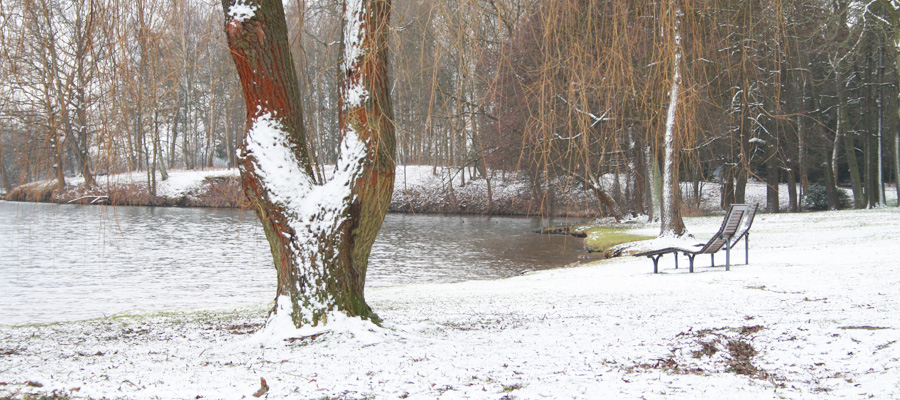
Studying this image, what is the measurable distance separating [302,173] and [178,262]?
11935mm

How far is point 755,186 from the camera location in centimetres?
4044

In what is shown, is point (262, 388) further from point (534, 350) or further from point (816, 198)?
point (816, 198)

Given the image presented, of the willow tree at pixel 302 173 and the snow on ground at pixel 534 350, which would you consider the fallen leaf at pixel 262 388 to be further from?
the willow tree at pixel 302 173


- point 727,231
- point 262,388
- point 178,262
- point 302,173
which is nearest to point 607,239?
point 727,231

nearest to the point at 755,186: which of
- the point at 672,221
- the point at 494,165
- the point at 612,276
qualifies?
the point at 494,165

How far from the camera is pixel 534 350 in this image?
172 inches

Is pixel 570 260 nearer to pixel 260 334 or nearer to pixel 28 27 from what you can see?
pixel 260 334

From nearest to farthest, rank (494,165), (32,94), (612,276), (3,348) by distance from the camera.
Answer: (32,94), (3,348), (612,276), (494,165)

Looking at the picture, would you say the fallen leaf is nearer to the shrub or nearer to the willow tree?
the willow tree

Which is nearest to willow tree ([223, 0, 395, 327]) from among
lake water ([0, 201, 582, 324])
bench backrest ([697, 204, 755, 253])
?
lake water ([0, 201, 582, 324])

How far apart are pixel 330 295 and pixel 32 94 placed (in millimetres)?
2707

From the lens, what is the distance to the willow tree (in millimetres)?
4934

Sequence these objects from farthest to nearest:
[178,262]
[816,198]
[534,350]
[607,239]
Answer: [816,198]
[607,239]
[178,262]
[534,350]

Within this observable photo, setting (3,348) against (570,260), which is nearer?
(3,348)
